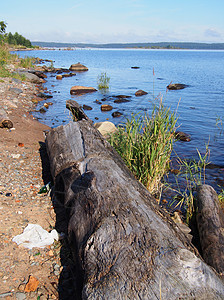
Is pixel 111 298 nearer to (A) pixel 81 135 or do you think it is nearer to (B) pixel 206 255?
(B) pixel 206 255

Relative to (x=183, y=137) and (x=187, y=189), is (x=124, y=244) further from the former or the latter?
(x=183, y=137)

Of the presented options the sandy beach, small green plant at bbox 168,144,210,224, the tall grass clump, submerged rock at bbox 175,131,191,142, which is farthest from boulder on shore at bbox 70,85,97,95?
the tall grass clump

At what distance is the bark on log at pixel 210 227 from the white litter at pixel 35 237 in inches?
89.1

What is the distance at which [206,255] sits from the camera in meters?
3.79

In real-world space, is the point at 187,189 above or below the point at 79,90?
above

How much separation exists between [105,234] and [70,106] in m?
4.55

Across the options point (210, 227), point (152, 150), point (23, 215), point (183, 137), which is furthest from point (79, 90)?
point (210, 227)

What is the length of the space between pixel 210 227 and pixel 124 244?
2137mm

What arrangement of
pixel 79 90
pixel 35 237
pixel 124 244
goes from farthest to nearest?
pixel 79 90 < pixel 35 237 < pixel 124 244

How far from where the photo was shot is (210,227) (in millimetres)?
4223

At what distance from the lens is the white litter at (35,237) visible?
3600mm

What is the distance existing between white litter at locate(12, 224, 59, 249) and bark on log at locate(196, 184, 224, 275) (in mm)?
2262

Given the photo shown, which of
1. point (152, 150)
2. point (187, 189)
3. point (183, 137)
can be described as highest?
point (152, 150)

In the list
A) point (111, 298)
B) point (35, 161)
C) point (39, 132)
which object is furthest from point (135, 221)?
point (39, 132)
